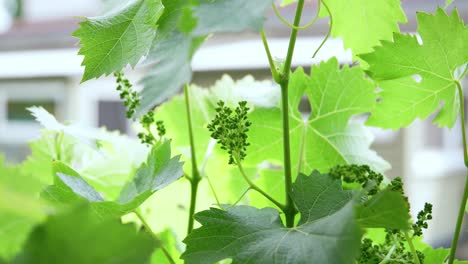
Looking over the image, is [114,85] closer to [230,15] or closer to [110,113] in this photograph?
Answer: [110,113]

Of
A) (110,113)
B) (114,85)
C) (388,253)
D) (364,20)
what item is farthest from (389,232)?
(110,113)

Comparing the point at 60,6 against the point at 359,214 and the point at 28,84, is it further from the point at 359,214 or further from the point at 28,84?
the point at 359,214

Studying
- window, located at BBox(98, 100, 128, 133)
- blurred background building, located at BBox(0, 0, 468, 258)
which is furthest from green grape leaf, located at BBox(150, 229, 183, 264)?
window, located at BBox(98, 100, 128, 133)

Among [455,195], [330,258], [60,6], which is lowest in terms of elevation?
[455,195]

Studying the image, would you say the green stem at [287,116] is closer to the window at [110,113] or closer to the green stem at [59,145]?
the green stem at [59,145]

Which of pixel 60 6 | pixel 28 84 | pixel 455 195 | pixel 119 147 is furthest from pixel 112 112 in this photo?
pixel 119 147

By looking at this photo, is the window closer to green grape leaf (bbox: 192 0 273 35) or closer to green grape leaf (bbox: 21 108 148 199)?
green grape leaf (bbox: 21 108 148 199)
